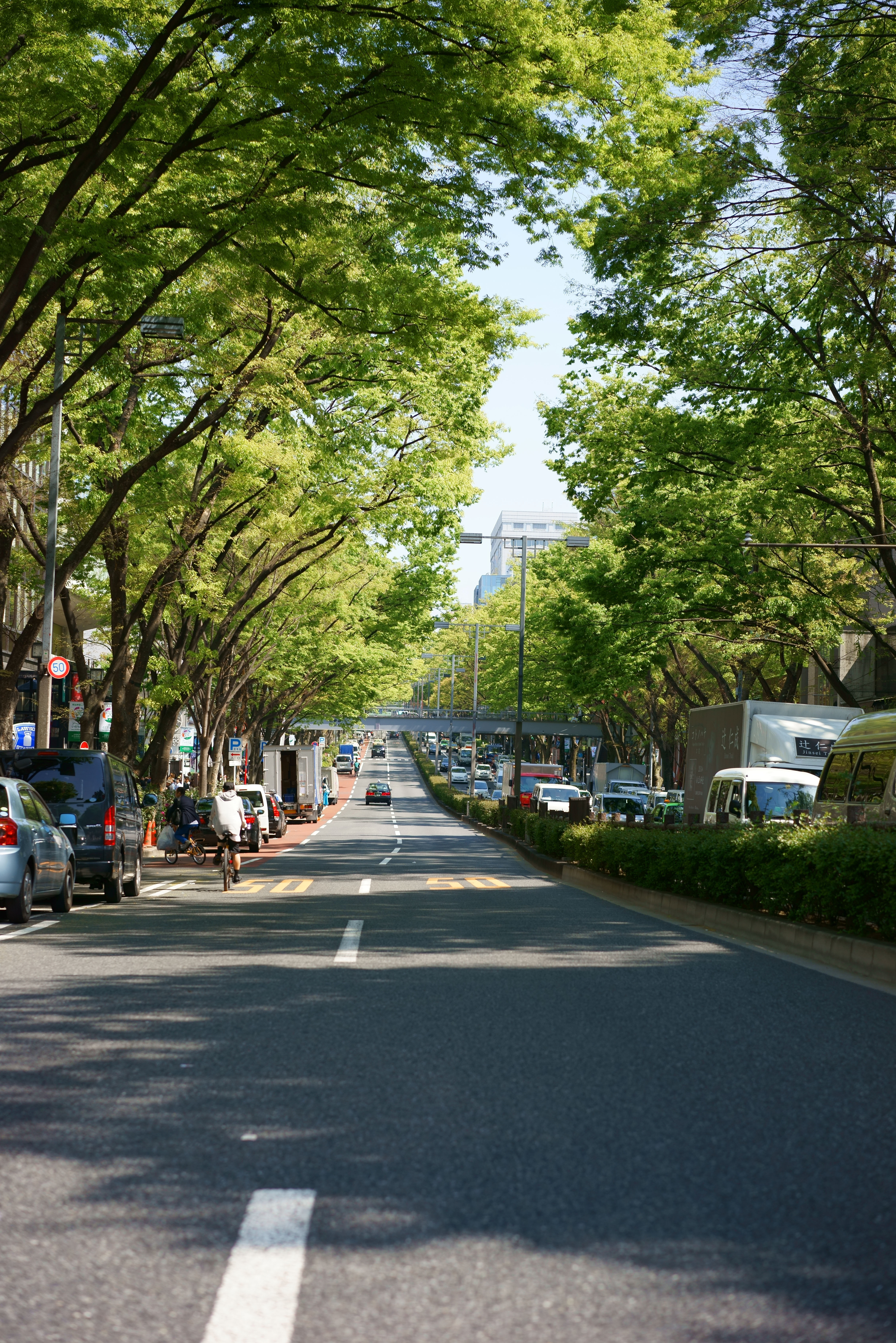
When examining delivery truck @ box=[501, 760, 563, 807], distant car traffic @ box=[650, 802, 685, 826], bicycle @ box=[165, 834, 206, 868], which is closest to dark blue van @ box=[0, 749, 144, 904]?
distant car traffic @ box=[650, 802, 685, 826]

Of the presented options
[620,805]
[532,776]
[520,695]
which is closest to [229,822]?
[620,805]

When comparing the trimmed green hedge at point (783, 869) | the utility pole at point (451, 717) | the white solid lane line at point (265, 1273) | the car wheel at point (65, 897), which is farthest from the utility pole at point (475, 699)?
the white solid lane line at point (265, 1273)

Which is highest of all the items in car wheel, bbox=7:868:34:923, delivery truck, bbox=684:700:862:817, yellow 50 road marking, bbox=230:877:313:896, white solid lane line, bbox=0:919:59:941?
delivery truck, bbox=684:700:862:817

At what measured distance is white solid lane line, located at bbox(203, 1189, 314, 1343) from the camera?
324cm

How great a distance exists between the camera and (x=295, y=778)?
2301 inches

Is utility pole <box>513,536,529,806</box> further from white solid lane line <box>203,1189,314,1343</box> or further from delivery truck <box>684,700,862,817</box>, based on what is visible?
white solid lane line <box>203,1189,314,1343</box>

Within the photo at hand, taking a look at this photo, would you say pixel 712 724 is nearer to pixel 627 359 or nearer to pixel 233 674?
pixel 627 359

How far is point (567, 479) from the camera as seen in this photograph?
28031mm

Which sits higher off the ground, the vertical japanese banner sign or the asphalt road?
the vertical japanese banner sign

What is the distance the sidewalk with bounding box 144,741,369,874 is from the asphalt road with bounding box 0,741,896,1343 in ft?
63.2

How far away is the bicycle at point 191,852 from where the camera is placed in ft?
97.9

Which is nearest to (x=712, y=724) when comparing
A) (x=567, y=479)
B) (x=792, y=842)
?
(x=567, y=479)

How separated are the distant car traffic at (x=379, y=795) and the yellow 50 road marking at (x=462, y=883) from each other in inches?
2234

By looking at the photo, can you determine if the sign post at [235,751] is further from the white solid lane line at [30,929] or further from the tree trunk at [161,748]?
the white solid lane line at [30,929]
